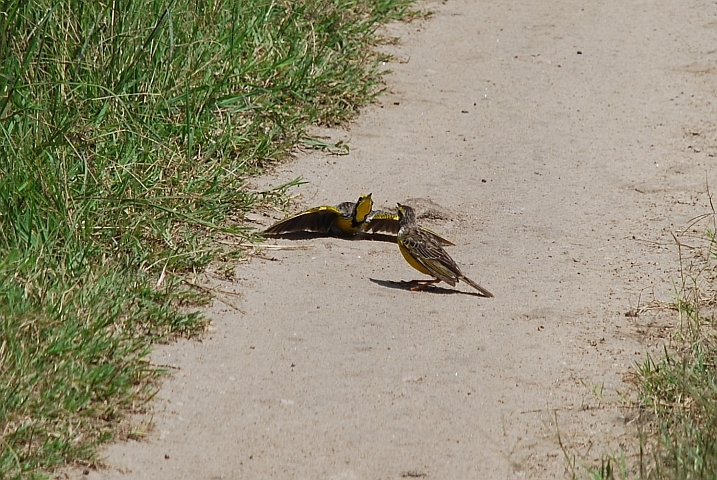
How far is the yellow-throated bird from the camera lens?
23.5 feet

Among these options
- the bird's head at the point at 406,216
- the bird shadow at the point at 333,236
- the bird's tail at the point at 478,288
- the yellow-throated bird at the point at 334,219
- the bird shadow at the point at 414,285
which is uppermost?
the bird's head at the point at 406,216

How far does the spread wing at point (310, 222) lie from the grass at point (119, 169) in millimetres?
223

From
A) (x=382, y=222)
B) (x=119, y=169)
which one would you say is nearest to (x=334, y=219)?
(x=382, y=222)

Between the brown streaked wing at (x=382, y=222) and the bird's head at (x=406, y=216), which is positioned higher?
the bird's head at (x=406, y=216)

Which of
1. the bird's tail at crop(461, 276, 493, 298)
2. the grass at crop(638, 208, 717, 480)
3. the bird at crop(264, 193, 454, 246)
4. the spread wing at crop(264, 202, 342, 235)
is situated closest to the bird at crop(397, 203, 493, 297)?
the bird's tail at crop(461, 276, 493, 298)

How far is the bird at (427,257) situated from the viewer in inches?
256

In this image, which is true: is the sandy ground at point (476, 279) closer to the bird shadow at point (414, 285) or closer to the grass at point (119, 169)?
the bird shadow at point (414, 285)

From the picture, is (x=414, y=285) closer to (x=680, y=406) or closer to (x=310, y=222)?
(x=310, y=222)

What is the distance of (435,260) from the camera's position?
256 inches

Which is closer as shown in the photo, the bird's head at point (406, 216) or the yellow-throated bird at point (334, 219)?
the bird's head at point (406, 216)

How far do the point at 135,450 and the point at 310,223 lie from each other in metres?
2.75

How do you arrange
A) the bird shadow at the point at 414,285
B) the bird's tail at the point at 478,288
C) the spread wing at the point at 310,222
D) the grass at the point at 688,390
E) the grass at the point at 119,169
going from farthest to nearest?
the spread wing at the point at 310,222 < the bird shadow at the point at 414,285 < the bird's tail at the point at 478,288 < the grass at the point at 119,169 < the grass at the point at 688,390

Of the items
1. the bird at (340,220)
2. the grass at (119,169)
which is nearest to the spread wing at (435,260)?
the bird at (340,220)

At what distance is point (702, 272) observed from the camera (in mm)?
6680
